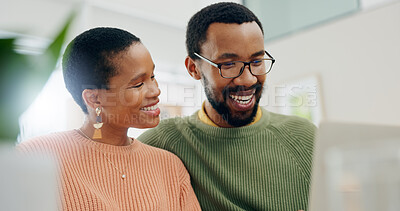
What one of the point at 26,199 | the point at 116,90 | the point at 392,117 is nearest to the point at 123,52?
the point at 116,90

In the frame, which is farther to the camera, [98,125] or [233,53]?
[233,53]

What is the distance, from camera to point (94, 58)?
3.17ft

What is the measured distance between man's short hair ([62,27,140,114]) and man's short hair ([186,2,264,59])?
344mm

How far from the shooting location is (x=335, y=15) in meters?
3.00

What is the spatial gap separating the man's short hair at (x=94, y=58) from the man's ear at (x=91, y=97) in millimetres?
11

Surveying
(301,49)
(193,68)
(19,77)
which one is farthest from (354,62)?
(19,77)

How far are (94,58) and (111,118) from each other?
0.54ft

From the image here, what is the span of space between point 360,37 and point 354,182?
2249 millimetres

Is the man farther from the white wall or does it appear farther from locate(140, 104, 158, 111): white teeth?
the white wall

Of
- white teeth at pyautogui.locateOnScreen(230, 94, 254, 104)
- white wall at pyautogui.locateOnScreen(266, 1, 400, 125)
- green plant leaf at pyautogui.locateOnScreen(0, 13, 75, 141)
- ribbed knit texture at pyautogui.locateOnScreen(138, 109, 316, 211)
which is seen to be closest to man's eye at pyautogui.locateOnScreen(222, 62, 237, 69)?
white teeth at pyautogui.locateOnScreen(230, 94, 254, 104)

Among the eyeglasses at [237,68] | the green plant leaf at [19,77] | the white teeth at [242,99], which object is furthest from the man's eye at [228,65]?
the green plant leaf at [19,77]

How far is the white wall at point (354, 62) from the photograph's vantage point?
2258 mm

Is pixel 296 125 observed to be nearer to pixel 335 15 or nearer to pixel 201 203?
pixel 201 203

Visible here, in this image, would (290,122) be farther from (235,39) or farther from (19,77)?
(19,77)
